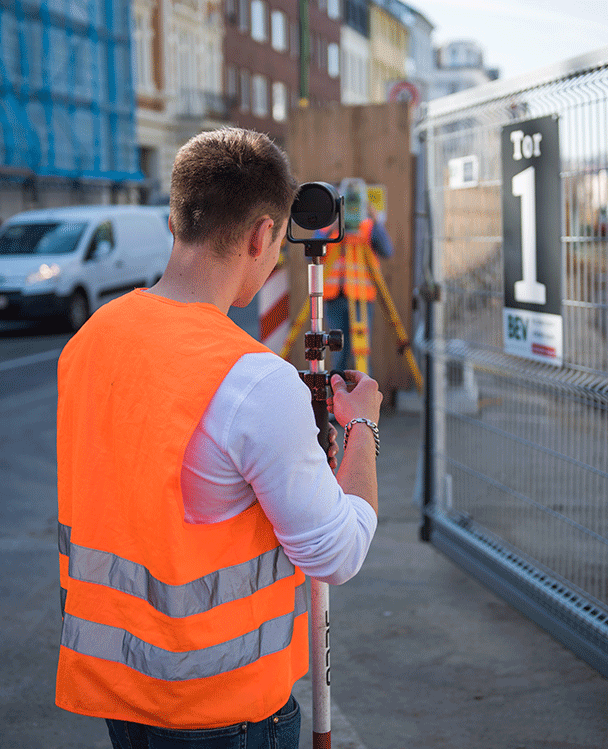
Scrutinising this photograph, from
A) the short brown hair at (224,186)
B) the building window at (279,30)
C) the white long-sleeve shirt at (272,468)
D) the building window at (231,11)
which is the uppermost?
the building window at (279,30)

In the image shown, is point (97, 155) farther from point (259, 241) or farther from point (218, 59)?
point (259, 241)

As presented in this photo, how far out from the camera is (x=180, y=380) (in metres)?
1.43

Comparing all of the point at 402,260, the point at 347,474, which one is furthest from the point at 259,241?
the point at 402,260

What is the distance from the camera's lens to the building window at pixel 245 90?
41.9 m

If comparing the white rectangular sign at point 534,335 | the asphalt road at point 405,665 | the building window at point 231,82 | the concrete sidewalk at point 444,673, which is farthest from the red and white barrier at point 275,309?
the building window at point 231,82

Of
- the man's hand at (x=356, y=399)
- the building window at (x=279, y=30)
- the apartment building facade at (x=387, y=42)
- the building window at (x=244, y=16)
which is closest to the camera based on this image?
the man's hand at (x=356, y=399)

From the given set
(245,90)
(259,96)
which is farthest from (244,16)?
(259,96)

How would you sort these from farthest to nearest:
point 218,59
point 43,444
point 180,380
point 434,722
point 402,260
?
point 218,59
point 402,260
point 43,444
point 434,722
point 180,380

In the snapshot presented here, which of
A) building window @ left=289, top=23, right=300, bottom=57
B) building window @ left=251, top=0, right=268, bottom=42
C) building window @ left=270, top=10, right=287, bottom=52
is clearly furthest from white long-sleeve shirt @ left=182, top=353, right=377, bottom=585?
building window @ left=289, top=23, right=300, bottom=57

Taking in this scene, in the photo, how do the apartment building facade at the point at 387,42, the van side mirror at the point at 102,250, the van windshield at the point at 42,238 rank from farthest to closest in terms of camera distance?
the apartment building facade at the point at 387,42
the van side mirror at the point at 102,250
the van windshield at the point at 42,238

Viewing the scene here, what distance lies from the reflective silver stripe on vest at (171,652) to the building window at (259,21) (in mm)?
44307

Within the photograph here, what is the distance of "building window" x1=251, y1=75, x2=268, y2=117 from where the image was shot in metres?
43.3

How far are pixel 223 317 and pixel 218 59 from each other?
4066 cm

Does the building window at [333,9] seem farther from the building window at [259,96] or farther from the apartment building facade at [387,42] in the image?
the building window at [259,96]
